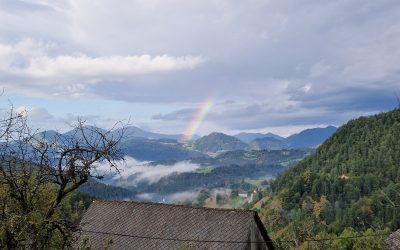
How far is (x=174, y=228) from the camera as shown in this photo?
42031 millimetres

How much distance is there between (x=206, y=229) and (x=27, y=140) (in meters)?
27.3

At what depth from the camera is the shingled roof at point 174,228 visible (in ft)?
130

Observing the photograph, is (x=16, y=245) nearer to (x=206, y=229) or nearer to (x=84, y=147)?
(x=84, y=147)

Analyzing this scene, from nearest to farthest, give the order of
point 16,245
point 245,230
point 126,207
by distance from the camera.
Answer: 1. point 16,245
2. point 245,230
3. point 126,207

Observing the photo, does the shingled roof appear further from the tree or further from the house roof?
the house roof

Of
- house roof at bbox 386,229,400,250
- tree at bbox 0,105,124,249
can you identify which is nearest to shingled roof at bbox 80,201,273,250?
tree at bbox 0,105,124,249

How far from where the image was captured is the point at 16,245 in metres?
15.6

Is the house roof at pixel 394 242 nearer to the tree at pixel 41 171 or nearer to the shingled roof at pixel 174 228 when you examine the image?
the shingled roof at pixel 174 228

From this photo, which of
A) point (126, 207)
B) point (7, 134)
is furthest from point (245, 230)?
point (7, 134)

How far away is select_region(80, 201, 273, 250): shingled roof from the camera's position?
1561 inches

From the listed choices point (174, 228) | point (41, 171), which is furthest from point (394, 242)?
point (41, 171)

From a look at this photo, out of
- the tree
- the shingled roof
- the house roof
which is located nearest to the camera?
the tree

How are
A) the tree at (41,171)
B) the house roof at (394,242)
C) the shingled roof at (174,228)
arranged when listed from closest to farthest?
the tree at (41,171) → the shingled roof at (174,228) → the house roof at (394,242)

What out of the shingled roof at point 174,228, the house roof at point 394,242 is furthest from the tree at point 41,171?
the house roof at point 394,242
